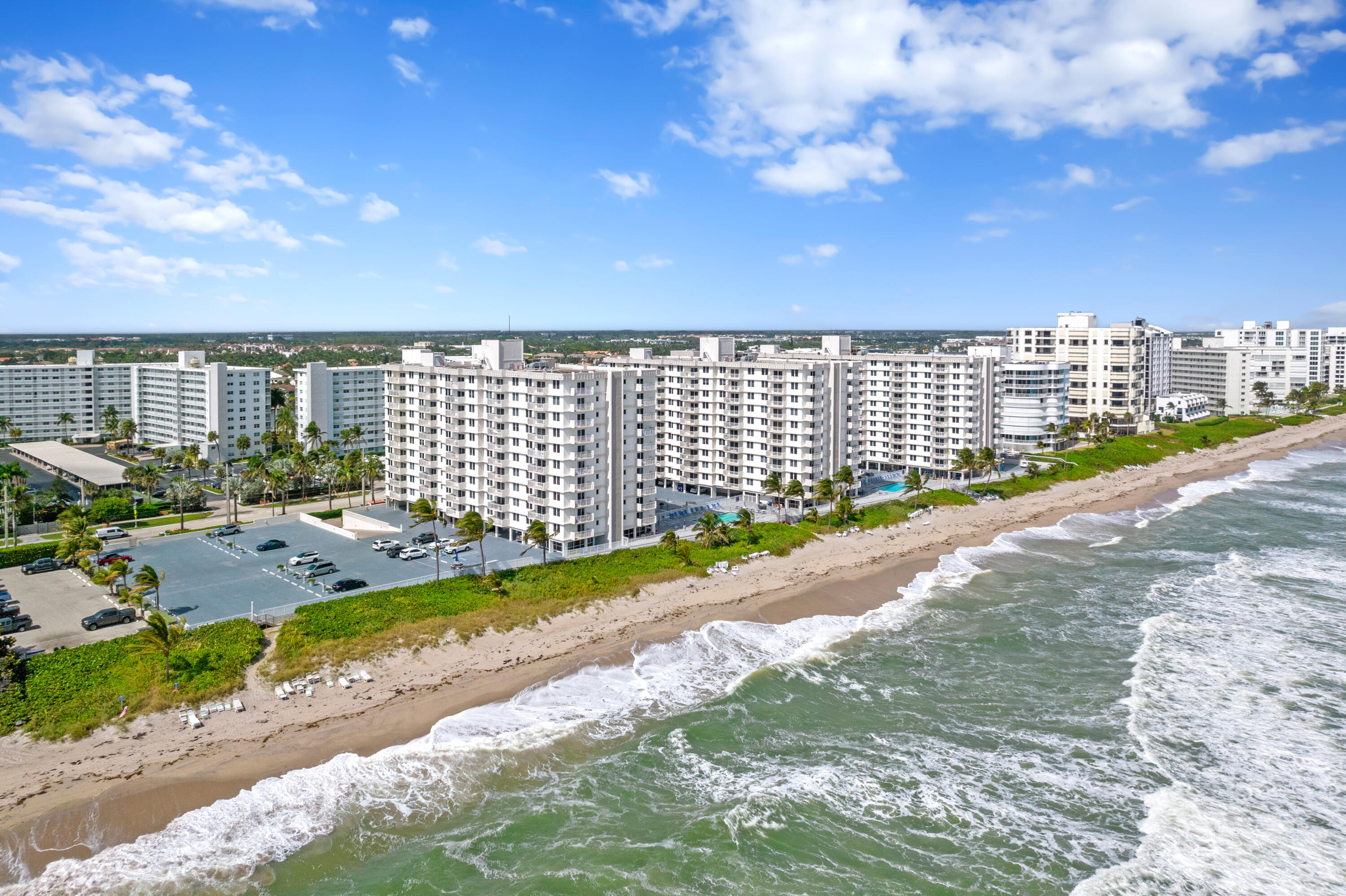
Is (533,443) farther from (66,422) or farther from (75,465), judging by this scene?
(66,422)

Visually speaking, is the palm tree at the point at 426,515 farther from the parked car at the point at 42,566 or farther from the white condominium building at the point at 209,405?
the white condominium building at the point at 209,405

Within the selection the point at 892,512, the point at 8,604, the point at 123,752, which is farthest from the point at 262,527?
the point at 892,512

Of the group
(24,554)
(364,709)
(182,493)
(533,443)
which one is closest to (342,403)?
(182,493)

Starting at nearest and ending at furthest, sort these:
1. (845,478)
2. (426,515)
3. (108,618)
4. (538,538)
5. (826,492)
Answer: (108,618) → (538,538) → (426,515) → (826,492) → (845,478)

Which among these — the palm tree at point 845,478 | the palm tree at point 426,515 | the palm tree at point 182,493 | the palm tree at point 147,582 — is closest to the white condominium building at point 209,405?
the palm tree at point 182,493

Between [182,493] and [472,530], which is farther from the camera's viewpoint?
[182,493]

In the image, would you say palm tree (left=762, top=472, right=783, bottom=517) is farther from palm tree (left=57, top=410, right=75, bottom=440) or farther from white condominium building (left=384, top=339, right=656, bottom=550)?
palm tree (left=57, top=410, right=75, bottom=440)

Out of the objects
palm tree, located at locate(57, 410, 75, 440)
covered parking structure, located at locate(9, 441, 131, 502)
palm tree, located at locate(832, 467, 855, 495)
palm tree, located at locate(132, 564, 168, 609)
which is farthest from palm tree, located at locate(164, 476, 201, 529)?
palm tree, located at locate(832, 467, 855, 495)

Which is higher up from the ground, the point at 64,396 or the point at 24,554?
the point at 64,396
